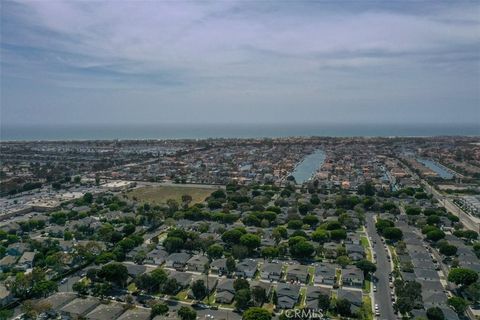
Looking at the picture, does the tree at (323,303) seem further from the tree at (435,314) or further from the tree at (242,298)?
the tree at (435,314)

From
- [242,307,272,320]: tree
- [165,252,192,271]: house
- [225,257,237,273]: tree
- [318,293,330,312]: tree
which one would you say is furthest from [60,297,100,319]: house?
[318,293,330,312]: tree

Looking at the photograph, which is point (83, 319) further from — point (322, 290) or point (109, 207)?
point (109, 207)

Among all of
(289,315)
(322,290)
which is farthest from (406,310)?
(289,315)

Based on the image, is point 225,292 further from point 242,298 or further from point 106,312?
point 106,312

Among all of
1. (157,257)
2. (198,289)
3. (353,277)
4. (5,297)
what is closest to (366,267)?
(353,277)

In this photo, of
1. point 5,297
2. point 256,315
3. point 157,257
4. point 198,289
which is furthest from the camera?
point 157,257

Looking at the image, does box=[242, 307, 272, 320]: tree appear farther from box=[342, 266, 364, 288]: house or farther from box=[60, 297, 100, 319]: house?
box=[60, 297, 100, 319]: house
